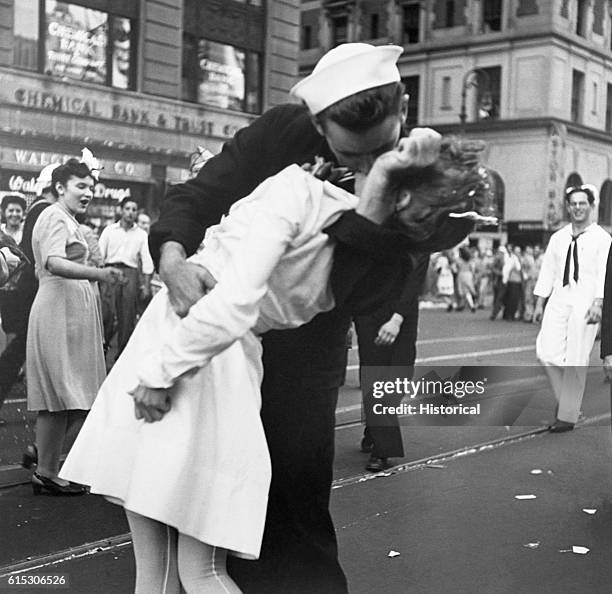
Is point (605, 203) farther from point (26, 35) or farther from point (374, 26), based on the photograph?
point (26, 35)

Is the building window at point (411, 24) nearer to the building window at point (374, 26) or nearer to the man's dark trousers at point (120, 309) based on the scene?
the building window at point (374, 26)

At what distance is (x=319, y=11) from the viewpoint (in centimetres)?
429

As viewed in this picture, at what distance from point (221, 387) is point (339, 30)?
2.84 meters

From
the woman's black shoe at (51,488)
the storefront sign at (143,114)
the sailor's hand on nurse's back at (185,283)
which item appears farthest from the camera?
the storefront sign at (143,114)

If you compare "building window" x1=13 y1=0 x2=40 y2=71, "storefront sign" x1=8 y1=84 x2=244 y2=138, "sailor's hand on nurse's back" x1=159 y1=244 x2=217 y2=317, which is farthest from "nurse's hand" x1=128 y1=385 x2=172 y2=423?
"storefront sign" x1=8 y1=84 x2=244 y2=138

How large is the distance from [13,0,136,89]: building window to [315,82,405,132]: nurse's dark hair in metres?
3.76

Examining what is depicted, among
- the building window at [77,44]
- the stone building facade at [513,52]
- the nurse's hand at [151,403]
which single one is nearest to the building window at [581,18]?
the stone building facade at [513,52]

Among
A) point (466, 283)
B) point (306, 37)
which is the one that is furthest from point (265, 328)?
point (466, 283)

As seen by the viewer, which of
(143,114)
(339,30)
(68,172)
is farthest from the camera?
(143,114)

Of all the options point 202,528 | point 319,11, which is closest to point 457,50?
point 319,11

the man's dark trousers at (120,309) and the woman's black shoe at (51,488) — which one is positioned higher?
the man's dark trousers at (120,309)

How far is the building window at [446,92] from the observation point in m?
3.48

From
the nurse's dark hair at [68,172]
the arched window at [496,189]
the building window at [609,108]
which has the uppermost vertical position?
the building window at [609,108]

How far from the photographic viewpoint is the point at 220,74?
739 cm
